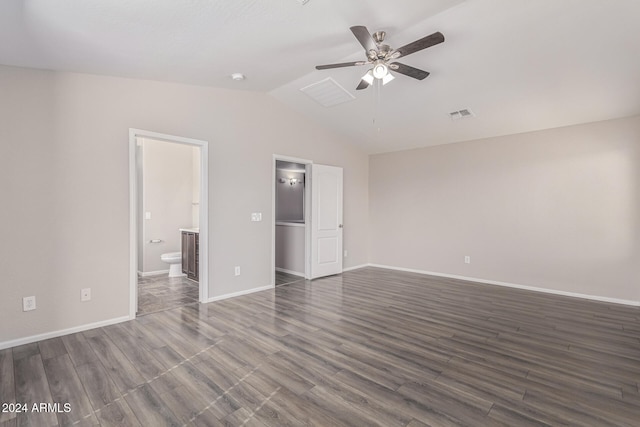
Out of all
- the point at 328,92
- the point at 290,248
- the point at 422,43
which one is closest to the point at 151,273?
the point at 290,248

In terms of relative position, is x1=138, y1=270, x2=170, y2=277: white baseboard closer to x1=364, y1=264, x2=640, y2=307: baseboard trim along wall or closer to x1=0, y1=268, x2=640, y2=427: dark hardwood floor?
x1=0, y1=268, x2=640, y2=427: dark hardwood floor

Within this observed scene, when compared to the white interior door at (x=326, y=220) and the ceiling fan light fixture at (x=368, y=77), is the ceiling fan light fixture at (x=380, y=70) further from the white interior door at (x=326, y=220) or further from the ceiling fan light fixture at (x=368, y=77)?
the white interior door at (x=326, y=220)

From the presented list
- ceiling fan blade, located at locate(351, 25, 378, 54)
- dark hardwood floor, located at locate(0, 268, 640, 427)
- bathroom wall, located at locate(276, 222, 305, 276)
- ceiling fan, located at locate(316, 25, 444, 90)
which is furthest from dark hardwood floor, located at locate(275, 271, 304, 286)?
ceiling fan blade, located at locate(351, 25, 378, 54)

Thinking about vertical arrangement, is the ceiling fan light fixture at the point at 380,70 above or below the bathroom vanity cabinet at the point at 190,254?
above

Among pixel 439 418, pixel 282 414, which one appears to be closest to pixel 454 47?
pixel 439 418

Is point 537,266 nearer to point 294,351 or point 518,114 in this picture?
point 518,114

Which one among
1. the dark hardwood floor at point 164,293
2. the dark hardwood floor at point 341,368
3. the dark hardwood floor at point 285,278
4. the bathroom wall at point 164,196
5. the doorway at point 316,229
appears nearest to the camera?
the dark hardwood floor at point 341,368

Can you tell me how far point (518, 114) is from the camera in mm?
4359

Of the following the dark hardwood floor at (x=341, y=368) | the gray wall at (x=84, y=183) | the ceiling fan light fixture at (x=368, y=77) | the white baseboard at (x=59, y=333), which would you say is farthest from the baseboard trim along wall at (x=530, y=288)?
the white baseboard at (x=59, y=333)

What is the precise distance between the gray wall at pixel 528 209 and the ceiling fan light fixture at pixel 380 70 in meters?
3.43

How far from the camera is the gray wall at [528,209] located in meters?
4.17

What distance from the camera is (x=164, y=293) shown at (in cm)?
452

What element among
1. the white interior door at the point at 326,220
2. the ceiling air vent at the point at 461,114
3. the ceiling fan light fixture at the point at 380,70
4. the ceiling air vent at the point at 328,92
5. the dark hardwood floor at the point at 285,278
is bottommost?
the dark hardwood floor at the point at 285,278

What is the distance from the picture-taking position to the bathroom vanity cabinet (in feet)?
16.7
